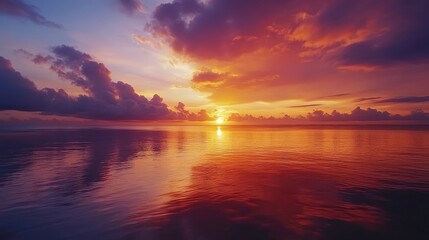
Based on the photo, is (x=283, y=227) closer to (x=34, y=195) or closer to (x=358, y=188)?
(x=358, y=188)

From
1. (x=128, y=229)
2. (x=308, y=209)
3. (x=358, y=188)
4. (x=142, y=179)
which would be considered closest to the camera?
(x=128, y=229)

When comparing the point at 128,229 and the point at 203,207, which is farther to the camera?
the point at 203,207

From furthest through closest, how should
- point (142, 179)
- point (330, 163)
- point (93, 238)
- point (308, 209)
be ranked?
point (330, 163) → point (142, 179) → point (308, 209) → point (93, 238)

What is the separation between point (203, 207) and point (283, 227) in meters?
5.01

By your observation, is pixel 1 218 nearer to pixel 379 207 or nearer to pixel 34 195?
pixel 34 195

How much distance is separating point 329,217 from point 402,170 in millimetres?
18193

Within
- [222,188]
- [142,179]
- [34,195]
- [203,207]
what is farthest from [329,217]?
[34,195]

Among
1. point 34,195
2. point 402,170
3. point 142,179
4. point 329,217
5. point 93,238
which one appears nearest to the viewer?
point 93,238

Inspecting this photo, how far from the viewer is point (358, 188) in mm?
19469

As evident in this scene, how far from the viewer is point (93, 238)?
11352 mm

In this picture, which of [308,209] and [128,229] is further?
[308,209]

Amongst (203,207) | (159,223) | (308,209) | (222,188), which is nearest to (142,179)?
(222,188)

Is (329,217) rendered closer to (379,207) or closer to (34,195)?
(379,207)

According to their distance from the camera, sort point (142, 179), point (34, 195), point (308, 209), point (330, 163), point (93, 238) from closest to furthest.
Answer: point (93, 238), point (308, 209), point (34, 195), point (142, 179), point (330, 163)
